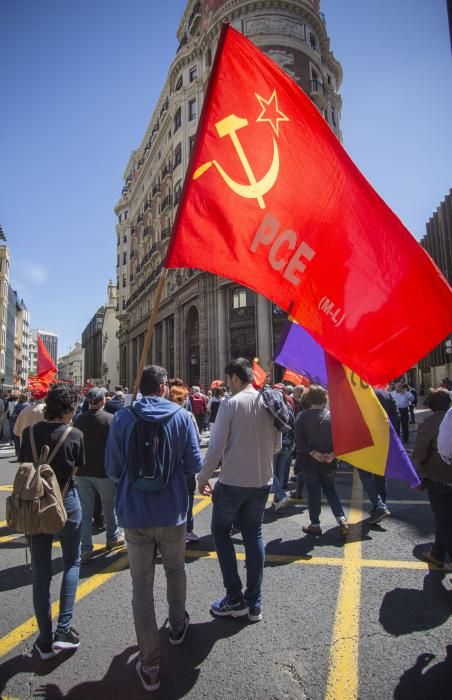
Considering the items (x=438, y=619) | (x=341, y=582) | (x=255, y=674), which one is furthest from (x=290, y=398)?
(x=255, y=674)

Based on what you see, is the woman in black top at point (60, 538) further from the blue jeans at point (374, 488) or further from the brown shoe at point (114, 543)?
the blue jeans at point (374, 488)

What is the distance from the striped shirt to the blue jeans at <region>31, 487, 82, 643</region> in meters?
2.99

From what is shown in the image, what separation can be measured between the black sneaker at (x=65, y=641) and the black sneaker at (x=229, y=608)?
1.03m

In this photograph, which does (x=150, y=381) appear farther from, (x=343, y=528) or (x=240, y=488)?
→ (x=343, y=528)

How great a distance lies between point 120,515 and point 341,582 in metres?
2.37

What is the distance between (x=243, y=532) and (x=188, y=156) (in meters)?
35.5

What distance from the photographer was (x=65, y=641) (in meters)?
2.78

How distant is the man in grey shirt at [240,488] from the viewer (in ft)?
10.4

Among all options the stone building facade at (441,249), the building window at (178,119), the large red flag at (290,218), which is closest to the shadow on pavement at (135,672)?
the large red flag at (290,218)

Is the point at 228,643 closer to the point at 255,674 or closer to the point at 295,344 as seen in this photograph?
the point at 255,674

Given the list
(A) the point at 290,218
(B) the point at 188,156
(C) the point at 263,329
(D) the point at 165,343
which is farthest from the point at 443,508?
(B) the point at 188,156

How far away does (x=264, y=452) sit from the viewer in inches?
128

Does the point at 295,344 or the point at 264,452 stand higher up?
the point at 295,344

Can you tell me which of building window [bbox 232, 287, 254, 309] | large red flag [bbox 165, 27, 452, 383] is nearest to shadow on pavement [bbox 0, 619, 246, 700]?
large red flag [bbox 165, 27, 452, 383]
